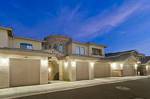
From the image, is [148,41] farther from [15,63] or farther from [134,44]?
[15,63]

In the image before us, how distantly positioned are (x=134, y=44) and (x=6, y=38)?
80.7 metres

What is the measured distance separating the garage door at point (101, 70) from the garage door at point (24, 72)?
32.7 ft

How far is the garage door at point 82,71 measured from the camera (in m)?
17.3

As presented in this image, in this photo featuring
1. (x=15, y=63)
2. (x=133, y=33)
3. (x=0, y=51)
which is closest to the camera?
(x=0, y=51)

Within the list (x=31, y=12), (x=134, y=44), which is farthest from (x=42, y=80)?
(x=134, y=44)

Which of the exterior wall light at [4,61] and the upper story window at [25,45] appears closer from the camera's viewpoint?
the exterior wall light at [4,61]

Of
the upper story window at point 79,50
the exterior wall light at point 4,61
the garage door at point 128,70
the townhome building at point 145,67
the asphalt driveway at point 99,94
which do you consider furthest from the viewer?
the townhome building at point 145,67

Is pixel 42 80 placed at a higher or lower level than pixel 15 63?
lower

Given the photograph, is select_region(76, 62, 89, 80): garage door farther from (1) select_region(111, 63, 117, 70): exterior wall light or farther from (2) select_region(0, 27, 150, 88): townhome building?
(1) select_region(111, 63, 117, 70): exterior wall light

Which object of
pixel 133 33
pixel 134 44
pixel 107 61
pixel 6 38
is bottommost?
pixel 107 61

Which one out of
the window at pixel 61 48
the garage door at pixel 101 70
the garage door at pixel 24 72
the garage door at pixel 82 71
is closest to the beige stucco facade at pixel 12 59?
the garage door at pixel 24 72

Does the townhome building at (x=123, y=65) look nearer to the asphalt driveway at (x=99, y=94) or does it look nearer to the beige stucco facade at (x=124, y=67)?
the beige stucco facade at (x=124, y=67)

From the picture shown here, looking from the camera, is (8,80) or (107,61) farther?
(107,61)

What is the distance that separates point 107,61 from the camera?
2200cm
